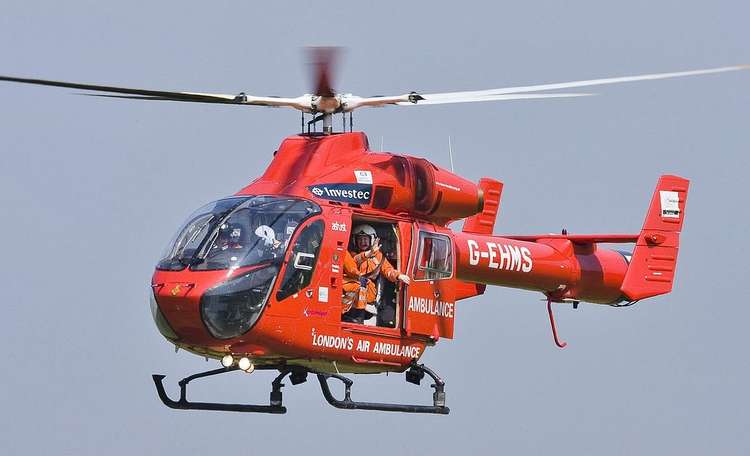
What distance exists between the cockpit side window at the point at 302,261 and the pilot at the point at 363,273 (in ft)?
1.67

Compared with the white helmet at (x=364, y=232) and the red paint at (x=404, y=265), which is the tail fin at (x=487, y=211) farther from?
the white helmet at (x=364, y=232)

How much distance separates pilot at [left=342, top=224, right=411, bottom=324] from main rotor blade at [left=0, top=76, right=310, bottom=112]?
143 centimetres

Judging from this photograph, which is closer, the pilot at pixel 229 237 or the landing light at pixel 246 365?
the pilot at pixel 229 237

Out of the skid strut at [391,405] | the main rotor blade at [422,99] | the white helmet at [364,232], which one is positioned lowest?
the skid strut at [391,405]

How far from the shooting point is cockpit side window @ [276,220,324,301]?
14.5 meters

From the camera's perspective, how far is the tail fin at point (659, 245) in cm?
1814

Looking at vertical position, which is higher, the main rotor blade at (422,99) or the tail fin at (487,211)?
the main rotor blade at (422,99)

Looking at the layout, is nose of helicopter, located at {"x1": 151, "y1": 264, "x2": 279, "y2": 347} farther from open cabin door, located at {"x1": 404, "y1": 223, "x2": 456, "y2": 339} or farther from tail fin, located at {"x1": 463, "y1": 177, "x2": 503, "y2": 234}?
tail fin, located at {"x1": 463, "y1": 177, "x2": 503, "y2": 234}

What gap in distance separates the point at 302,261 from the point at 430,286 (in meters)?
1.91

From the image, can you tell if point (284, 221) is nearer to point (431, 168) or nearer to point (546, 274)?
point (431, 168)

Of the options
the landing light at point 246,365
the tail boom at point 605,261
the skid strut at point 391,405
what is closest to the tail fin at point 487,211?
the tail boom at point 605,261

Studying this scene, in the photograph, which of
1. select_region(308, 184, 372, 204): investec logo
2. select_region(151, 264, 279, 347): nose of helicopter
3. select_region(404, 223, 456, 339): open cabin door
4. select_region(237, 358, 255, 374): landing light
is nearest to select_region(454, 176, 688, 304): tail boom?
select_region(404, 223, 456, 339): open cabin door

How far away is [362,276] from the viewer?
1534cm

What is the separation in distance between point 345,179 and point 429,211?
44.7 inches
